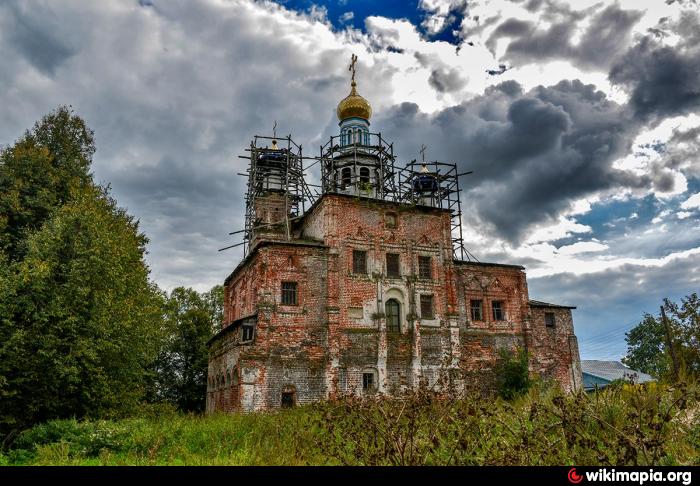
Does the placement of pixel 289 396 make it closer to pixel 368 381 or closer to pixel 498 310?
pixel 368 381

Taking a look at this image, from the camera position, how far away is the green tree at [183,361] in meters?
34.5

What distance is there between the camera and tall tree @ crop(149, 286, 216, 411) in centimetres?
3453

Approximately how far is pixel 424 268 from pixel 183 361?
20.2 m

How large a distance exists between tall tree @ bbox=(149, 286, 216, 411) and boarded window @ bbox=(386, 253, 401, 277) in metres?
16.4

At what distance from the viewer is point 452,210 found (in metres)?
26.8

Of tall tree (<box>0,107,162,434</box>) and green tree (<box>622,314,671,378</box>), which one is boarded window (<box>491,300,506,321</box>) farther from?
green tree (<box>622,314,671,378</box>)

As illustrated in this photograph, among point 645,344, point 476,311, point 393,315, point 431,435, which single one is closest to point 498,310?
point 476,311

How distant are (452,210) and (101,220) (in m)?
17.0

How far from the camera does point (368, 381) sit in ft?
73.0

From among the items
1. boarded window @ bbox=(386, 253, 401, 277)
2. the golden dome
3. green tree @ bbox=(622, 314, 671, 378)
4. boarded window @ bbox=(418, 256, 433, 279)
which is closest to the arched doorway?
boarded window @ bbox=(386, 253, 401, 277)
